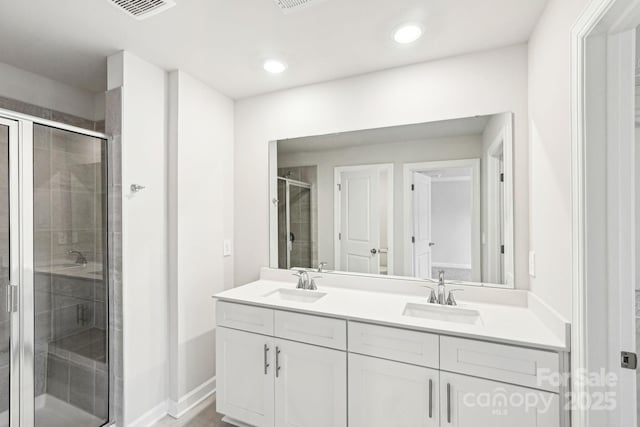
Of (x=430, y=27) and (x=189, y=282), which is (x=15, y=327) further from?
(x=430, y=27)

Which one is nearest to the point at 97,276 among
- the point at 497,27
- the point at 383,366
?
the point at 383,366

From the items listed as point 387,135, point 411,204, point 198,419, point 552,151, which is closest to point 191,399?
point 198,419

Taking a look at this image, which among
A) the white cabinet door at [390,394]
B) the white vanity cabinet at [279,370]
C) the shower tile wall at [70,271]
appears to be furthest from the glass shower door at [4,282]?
the white cabinet door at [390,394]

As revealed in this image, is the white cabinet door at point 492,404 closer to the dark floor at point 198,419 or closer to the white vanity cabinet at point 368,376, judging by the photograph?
the white vanity cabinet at point 368,376

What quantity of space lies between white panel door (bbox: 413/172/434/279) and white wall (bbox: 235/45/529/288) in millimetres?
422

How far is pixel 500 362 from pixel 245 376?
142 centimetres

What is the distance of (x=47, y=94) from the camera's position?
236cm

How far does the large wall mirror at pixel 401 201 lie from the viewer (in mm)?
1904

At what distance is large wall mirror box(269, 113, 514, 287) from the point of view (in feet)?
6.25

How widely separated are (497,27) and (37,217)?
2.74 metres

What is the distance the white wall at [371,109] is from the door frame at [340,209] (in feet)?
0.94

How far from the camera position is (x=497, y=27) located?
5.51 feet

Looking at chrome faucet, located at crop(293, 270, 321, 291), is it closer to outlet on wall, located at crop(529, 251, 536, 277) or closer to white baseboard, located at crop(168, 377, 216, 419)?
white baseboard, located at crop(168, 377, 216, 419)

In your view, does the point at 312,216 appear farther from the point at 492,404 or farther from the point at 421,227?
the point at 492,404
